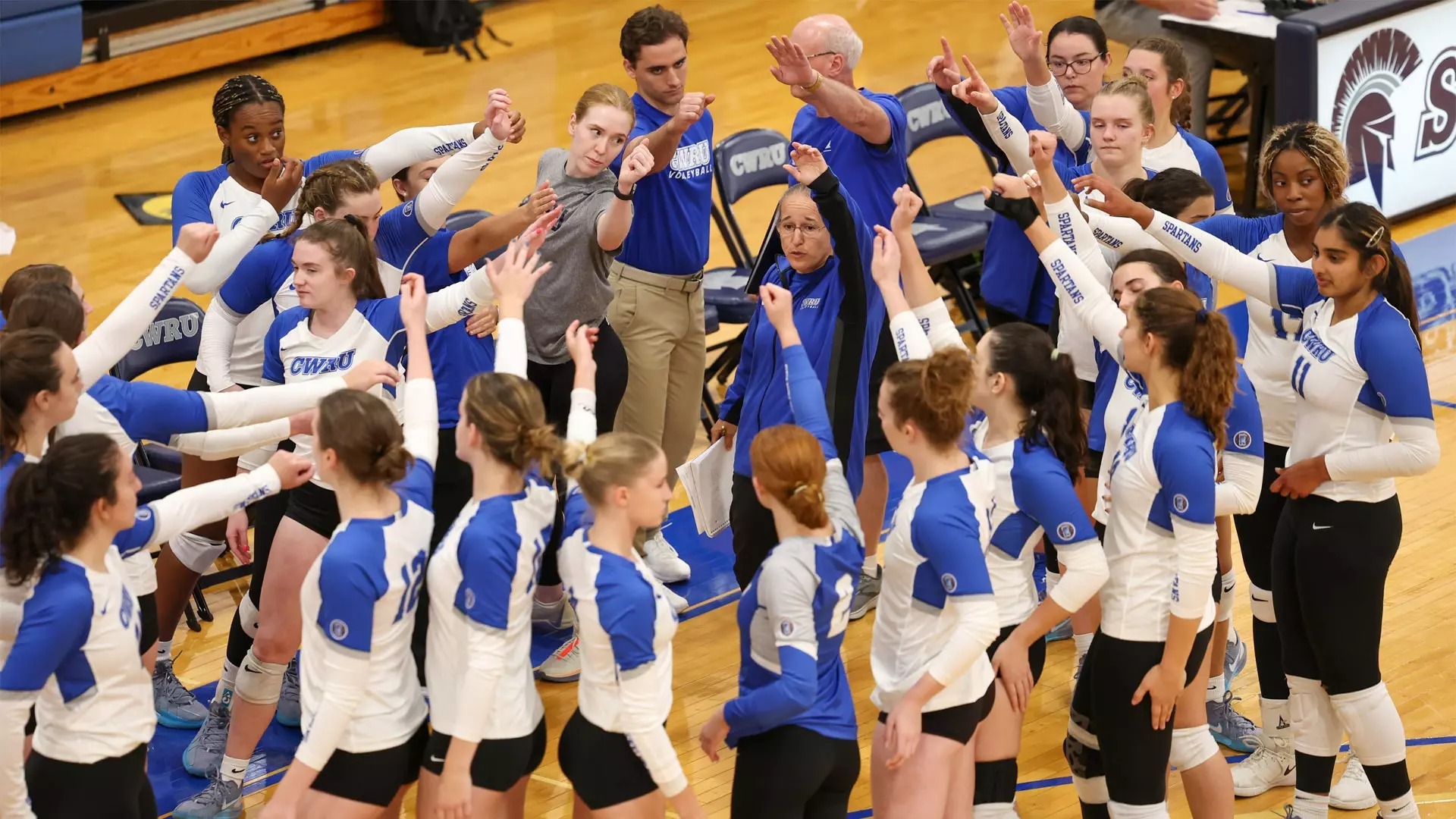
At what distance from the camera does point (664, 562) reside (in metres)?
6.35

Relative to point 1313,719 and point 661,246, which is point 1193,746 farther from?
point 661,246

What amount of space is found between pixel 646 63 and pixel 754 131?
215cm

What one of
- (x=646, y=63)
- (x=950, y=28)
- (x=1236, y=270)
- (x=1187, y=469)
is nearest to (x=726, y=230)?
(x=646, y=63)

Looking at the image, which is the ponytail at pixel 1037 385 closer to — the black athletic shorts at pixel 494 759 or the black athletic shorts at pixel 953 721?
the black athletic shorts at pixel 953 721

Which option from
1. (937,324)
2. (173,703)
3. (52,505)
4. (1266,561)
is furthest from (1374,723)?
(173,703)

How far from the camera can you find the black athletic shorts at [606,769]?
Answer: 12.4 ft

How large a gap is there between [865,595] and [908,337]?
204cm

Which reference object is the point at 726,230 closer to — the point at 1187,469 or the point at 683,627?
the point at 683,627

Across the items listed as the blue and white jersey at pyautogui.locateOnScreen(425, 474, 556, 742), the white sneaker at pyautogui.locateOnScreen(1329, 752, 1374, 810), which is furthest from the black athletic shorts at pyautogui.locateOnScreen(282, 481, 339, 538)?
the white sneaker at pyautogui.locateOnScreen(1329, 752, 1374, 810)

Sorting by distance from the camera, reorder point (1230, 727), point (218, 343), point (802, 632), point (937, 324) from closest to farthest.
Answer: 1. point (802, 632)
2. point (937, 324)
3. point (218, 343)
4. point (1230, 727)

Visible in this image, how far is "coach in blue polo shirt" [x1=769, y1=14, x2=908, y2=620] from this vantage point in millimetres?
5641

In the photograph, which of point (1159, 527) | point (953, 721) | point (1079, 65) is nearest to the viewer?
point (953, 721)

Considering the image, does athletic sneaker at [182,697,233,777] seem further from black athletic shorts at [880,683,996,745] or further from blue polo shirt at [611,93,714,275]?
black athletic shorts at [880,683,996,745]

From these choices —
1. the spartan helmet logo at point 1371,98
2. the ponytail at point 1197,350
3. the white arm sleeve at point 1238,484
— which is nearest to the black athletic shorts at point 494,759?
the ponytail at point 1197,350
